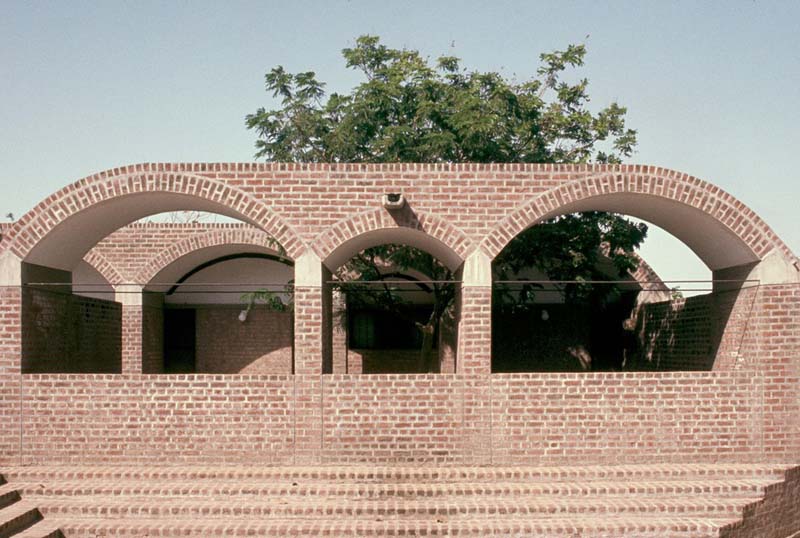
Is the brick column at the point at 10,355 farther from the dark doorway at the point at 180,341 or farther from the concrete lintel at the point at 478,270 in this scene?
the dark doorway at the point at 180,341

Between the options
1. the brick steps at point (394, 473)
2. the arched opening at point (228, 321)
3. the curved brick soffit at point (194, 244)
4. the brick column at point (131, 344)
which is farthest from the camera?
the arched opening at point (228, 321)

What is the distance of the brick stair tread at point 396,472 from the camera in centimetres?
843

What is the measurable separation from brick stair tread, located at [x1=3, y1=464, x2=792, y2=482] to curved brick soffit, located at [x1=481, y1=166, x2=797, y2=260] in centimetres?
236

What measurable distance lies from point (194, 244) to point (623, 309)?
7538mm

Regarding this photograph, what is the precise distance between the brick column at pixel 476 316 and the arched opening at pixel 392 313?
247 cm

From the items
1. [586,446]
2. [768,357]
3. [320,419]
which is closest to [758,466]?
[768,357]

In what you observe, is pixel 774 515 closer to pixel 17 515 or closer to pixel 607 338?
pixel 607 338

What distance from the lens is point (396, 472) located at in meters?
8.48

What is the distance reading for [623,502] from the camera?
26.2 feet

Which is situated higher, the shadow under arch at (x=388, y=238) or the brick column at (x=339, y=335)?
the shadow under arch at (x=388, y=238)

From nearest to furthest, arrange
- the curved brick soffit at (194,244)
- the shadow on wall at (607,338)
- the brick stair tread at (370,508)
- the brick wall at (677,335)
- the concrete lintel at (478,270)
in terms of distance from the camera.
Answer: the brick stair tread at (370,508) → the concrete lintel at (478,270) → the brick wall at (677,335) → the shadow on wall at (607,338) → the curved brick soffit at (194,244)

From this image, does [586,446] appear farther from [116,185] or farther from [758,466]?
[116,185]

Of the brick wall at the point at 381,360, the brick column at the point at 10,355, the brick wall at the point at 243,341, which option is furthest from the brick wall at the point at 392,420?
the brick wall at the point at 243,341

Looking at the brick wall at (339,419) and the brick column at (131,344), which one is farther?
the brick column at (131,344)
